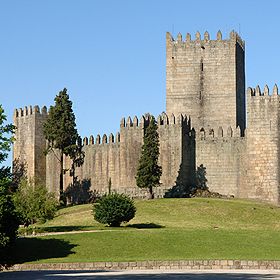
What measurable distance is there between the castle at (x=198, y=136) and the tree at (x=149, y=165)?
130 inches

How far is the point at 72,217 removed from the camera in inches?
2518

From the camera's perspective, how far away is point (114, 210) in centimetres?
5400

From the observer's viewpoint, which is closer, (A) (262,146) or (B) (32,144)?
(A) (262,146)

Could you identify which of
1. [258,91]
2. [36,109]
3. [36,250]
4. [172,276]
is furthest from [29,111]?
[172,276]

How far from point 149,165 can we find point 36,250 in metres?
24.6

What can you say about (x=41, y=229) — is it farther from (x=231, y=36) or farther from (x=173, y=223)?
(x=231, y=36)

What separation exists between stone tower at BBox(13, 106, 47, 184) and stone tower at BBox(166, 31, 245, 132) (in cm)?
1339

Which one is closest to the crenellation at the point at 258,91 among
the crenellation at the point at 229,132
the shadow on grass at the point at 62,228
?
the crenellation at the point at 229,132

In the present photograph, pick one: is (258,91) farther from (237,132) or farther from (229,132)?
(229,132)

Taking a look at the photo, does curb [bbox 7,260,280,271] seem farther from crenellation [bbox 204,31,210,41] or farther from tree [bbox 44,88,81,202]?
crenellation [bbox 204,31,210,41]

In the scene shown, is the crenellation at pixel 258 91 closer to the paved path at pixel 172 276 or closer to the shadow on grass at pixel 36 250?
the shadow on grass at pixel 36 250

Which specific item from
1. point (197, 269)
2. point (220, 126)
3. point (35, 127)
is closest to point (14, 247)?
point (197, 269)

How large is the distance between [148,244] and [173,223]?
12510 millimetres

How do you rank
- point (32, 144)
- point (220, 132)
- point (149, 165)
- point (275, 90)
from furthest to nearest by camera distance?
point (32, 144), point (220, 132), point (275, 90), point (149, 165)
